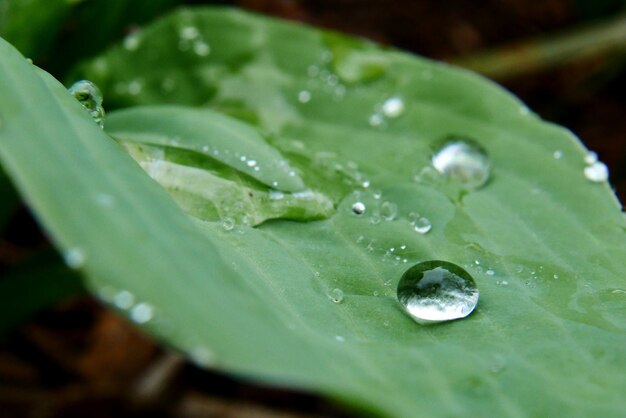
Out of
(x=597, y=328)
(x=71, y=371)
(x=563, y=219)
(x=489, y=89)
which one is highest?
(x=489, y=89)

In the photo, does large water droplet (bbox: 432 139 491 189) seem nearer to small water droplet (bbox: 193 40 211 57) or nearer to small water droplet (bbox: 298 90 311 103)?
small water droplet (bbox: 298 90 311 103)

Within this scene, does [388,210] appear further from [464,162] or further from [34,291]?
[34,291]

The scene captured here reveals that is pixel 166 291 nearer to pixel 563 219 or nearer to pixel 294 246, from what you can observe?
pixel 294 246

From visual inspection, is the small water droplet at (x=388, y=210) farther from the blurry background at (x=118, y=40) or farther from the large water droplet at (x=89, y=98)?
the blurry background at (x=118, y=40)

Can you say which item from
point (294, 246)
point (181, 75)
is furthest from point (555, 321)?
point (181, 75)

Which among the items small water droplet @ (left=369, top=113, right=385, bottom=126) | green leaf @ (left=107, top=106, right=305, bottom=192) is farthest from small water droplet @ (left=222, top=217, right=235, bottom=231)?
small water droplet @ (left=369, top=113, right=385, bottom=126)

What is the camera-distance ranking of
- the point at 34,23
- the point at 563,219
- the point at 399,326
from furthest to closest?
1. the point at 34,23
2. the point at 563,219
3. the point at 399,326

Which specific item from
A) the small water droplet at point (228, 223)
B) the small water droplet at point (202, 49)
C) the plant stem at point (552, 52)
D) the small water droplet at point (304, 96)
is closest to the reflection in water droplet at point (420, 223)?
the small water droplet at point (228, 223)
